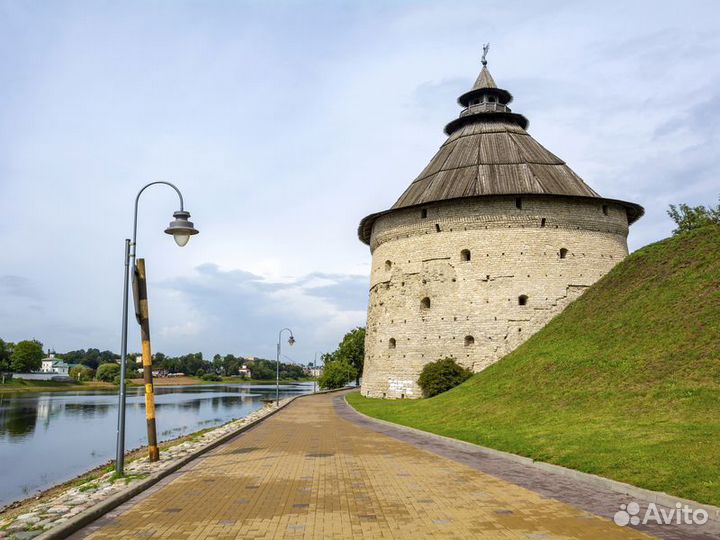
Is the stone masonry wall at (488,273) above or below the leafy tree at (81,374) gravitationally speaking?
above

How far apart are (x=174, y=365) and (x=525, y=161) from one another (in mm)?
147360

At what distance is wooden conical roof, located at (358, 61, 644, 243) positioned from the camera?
114ft

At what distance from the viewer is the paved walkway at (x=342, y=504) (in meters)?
6.99

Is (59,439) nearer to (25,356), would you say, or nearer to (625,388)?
(625,388)

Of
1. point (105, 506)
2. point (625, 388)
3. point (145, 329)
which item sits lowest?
point (105, 506)

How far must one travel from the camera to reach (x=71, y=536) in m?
6.91

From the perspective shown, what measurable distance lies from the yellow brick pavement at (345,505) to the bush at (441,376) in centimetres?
1823

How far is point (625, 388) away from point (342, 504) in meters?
11.6

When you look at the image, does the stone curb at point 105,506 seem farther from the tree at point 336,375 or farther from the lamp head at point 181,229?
the tree at point 336,375

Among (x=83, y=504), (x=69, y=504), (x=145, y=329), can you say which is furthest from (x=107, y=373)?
(x=83, y=504)

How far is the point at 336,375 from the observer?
66750 millimetres

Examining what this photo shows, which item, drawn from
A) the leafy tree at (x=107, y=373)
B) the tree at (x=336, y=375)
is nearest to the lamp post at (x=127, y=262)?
the tree at (x=336, y=375)

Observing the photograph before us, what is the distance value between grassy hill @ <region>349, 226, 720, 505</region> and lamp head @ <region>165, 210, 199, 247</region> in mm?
9050

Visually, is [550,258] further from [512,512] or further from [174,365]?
[174,365]
